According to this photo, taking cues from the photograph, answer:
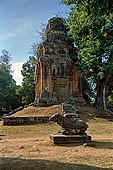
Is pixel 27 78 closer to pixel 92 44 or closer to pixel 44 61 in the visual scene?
pixel 44 61

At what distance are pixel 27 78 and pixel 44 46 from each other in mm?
12831

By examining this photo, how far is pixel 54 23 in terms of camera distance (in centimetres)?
2683

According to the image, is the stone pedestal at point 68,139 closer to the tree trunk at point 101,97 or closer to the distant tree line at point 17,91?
the tree trunk at point 101,97

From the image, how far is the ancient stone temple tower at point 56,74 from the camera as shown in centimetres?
2289

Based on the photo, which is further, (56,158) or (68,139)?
(68,139)

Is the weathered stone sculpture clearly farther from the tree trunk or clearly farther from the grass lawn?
the tree trunk

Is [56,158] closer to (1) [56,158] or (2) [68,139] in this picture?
(1) [56,158]

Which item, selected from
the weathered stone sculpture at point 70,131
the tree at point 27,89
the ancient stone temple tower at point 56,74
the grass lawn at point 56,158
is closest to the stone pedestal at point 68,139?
the weathered stone sculpture at point 70,131

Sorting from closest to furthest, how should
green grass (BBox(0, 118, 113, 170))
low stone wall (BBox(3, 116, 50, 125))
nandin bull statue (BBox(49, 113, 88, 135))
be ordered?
green grass (BBox(0, 118, 113, 170))
nandin bull statue (BBox(49, 113, 88, 135))
low stone wall (BBox(3, 116, 50, 125))

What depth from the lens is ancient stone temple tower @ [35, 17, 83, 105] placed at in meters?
22.9

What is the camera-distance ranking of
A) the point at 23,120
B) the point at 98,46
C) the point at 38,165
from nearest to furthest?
1. the point at 38,165
2. the point at 23,120
3. the point at 98,46

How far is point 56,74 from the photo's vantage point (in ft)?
76.2

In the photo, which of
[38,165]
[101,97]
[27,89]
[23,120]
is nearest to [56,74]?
[101,97]

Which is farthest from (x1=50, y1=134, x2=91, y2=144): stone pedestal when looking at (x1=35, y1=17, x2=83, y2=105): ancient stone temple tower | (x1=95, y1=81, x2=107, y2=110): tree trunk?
(x1=95, y1=81, x2=107, y2=110): tree trunk
